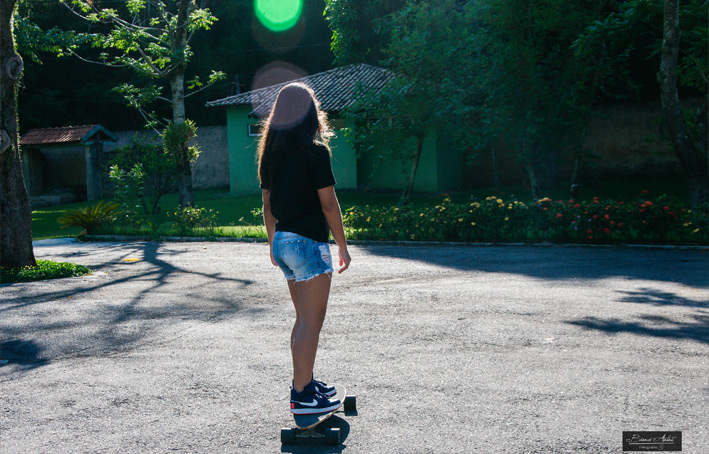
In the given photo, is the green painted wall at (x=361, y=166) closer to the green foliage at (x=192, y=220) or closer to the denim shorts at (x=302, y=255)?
the green foliage at (x=192, y=220)

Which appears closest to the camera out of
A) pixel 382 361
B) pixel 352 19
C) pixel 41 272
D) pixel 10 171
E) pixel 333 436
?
pixel 333 436

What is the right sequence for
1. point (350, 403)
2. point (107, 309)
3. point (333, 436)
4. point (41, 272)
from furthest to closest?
point (41, 272)
point (107, 309)
point (350, 403)
point (333, 436)

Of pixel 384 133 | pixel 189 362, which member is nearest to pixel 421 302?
pixel 189 362

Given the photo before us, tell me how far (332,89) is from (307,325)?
24.9m

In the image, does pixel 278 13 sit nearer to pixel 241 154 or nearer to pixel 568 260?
pixel 241 154

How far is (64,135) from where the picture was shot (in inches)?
1168

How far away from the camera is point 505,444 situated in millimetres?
3578

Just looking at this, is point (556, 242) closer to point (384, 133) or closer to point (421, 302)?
point (421, 302)

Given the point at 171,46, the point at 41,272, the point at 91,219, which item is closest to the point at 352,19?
the point at 171,46

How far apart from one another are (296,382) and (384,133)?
1658 centimetres

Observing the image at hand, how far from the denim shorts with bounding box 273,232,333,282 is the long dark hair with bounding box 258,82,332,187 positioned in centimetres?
42

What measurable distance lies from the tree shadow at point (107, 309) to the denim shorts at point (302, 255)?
8.97 feet

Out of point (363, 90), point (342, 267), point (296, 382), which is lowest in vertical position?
point (296, 382)

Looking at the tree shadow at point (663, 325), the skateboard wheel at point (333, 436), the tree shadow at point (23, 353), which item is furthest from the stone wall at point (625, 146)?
the skateboard wheel at point (333, 436)
